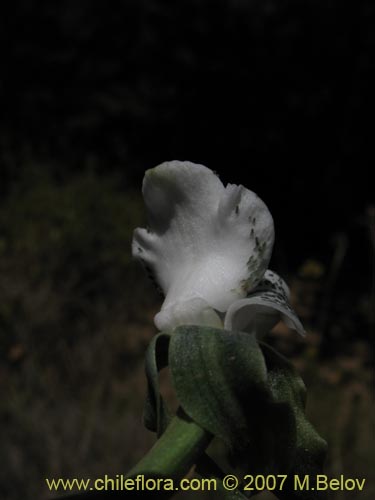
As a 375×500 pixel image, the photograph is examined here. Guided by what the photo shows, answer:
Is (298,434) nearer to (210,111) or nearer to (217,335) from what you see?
(217,335)

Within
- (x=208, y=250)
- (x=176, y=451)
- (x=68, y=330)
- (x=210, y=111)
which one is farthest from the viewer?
(x=210, y=111)

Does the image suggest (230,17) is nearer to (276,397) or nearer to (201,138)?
(201,138)

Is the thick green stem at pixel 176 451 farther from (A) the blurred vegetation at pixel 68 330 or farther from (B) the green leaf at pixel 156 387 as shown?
(A) the blurred vegetation at pixel 68 330

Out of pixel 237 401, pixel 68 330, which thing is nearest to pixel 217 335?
pixel 237 401

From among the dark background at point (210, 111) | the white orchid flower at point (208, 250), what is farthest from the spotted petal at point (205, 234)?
the dark background at point (210, 111)

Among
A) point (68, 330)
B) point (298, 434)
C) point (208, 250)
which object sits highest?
point (208, 250)

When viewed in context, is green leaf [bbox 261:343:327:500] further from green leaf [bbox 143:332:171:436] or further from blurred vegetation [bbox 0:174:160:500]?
blurred vegetation [bbox 0:174:160:500]
